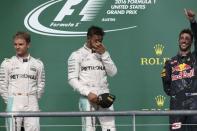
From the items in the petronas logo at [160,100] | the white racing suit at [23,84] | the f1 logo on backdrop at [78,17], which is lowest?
the petronas logo at [160,100]

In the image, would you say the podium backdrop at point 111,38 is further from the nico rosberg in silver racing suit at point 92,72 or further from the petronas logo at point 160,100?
the nico rosberg in silver racing suit at point 92,72

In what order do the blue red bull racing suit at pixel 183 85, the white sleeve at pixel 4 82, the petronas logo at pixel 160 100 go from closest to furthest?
1. the blue red bull racing suit at pixel 183 85
2. the white sleeve at pixel 4 82
3. the petronas logo at pixel 160 100

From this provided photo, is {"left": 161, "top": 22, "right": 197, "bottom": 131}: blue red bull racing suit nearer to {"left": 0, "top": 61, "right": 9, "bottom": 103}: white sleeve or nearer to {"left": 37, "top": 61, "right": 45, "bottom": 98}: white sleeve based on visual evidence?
{"left": 37, "top": 61, "right": 45, "bottom": 98}: white sleeve

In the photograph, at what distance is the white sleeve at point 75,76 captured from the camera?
19.0ft

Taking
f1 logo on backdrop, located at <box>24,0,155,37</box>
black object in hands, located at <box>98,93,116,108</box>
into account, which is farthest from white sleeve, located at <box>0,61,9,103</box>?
f1 logo on backdrop, located at <box>24,0,155,37</box>

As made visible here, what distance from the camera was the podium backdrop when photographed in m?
6.88

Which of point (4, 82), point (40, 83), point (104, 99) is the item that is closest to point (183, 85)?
point (104, 99)

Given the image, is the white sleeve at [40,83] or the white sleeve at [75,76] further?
the white sleeve at [40,83]

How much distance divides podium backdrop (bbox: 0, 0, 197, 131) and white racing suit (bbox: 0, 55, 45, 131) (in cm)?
88

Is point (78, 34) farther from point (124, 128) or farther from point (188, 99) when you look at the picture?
point (188, 99)

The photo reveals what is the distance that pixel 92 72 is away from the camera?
5.93 meters

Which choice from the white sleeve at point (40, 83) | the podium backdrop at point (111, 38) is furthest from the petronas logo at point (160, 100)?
the white sleeve at point (40, 83)

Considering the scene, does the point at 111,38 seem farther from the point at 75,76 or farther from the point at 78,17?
the point at 75,76

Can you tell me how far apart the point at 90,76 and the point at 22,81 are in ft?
2.00
